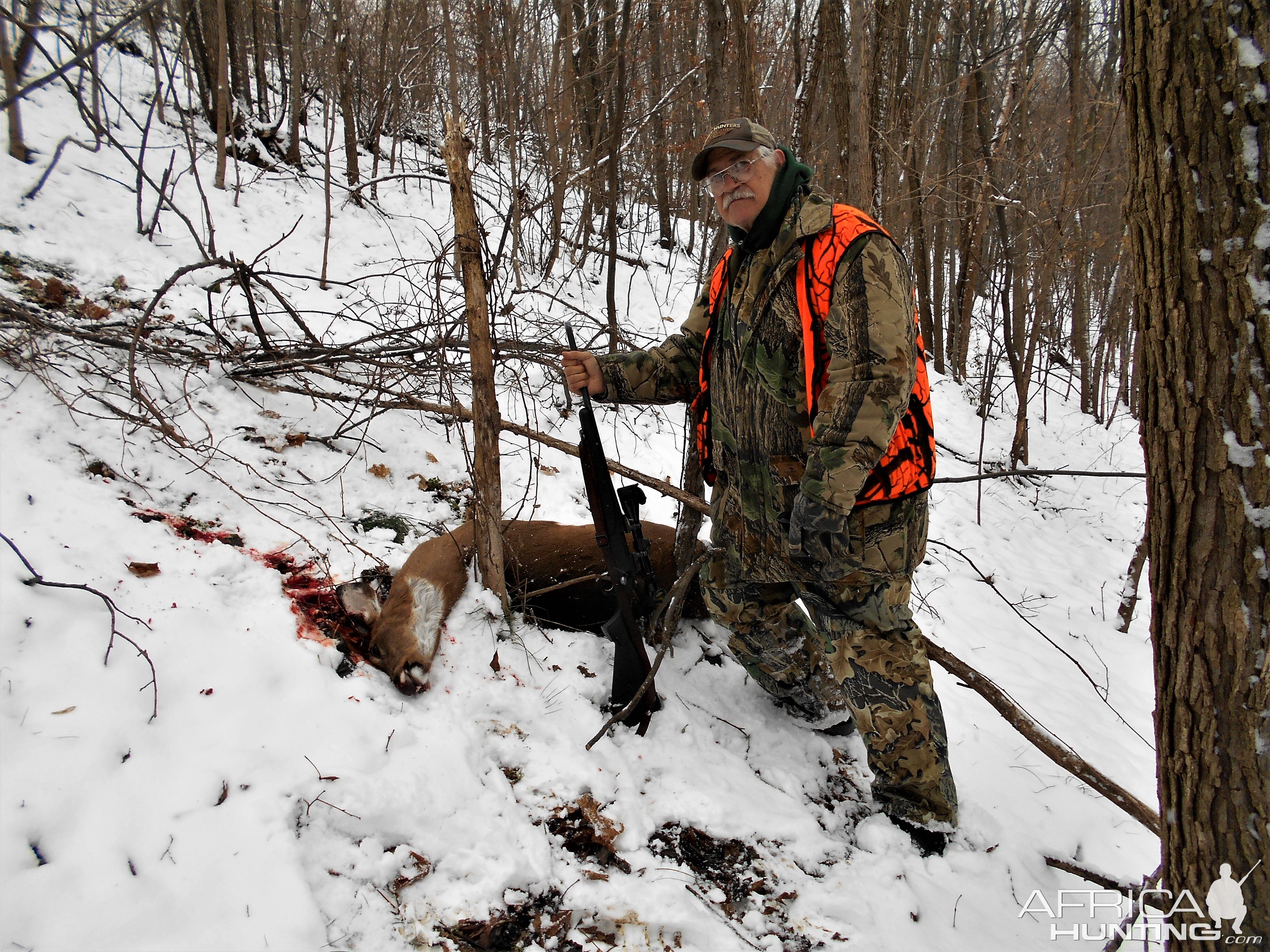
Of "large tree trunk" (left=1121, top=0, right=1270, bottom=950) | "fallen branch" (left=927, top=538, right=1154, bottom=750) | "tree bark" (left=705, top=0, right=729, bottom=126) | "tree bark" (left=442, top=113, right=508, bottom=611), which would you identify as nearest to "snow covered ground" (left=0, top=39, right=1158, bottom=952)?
"fallen branch" (left=927, top=538, right=1154, bottom=750)

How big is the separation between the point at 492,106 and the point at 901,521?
11.3m

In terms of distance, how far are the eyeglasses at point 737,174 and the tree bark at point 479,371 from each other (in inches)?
34.4

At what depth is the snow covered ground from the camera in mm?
1633

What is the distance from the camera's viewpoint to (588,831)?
218cm

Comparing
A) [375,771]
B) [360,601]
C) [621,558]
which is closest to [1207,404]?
[621,558]

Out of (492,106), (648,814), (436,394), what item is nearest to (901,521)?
(648,814)

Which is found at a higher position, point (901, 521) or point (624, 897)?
point (901, 521)

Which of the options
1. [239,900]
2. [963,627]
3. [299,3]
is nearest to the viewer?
[239,900]

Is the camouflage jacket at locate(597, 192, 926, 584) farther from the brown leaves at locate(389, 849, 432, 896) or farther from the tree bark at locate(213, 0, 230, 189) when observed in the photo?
the tree bark at locate(213, 0, 230, 189)

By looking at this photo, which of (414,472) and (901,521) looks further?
(414,472)

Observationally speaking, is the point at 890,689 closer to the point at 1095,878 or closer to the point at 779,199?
the point at 1095,878

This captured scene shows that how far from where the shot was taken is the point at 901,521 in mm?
2203

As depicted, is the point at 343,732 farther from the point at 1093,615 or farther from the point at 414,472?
the point at 1093,615

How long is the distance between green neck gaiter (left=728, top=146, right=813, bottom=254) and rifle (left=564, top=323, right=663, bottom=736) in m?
0.81
